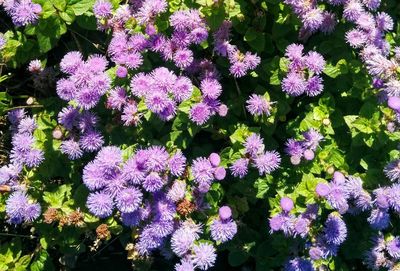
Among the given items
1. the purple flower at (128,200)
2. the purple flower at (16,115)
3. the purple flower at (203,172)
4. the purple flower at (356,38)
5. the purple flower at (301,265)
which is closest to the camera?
the purple flower at (128,200)

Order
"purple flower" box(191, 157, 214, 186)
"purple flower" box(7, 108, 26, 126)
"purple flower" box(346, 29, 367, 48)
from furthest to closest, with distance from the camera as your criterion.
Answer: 1. "purple flower" box(7, 108, 26, 126)
2. "purple flower" box(346, 29, 367, 48)
3. "purple flower" box(191, 157, 214, 186)

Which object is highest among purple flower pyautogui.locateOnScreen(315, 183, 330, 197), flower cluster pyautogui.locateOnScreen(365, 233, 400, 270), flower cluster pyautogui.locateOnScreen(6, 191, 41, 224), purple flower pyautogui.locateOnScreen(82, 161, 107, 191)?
purple flower pyautogui.locateOnScreen(315, 183, 330, 197)

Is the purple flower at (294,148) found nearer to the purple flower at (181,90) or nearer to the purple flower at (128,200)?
the purple flower at (181,90)

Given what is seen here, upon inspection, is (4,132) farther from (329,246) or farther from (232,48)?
(329,246)

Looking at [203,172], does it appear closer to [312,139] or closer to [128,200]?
[128,200]

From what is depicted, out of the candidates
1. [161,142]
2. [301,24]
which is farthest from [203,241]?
[301,24]

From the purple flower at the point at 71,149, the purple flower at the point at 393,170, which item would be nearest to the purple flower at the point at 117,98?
the purple flower at the point at 71,149

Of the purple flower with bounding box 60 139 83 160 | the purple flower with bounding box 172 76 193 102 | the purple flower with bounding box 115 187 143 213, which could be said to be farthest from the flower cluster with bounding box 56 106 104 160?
the purple flower with bounding box 172 76 193 102

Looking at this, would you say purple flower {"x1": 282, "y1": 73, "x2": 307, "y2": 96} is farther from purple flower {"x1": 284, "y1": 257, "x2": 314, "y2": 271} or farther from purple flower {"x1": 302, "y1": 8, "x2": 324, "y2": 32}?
purple flower {"x1": 284, "y1": 257, "x2": 314, "y2": 271}

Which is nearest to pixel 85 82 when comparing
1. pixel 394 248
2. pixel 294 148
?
pixel 294 148
